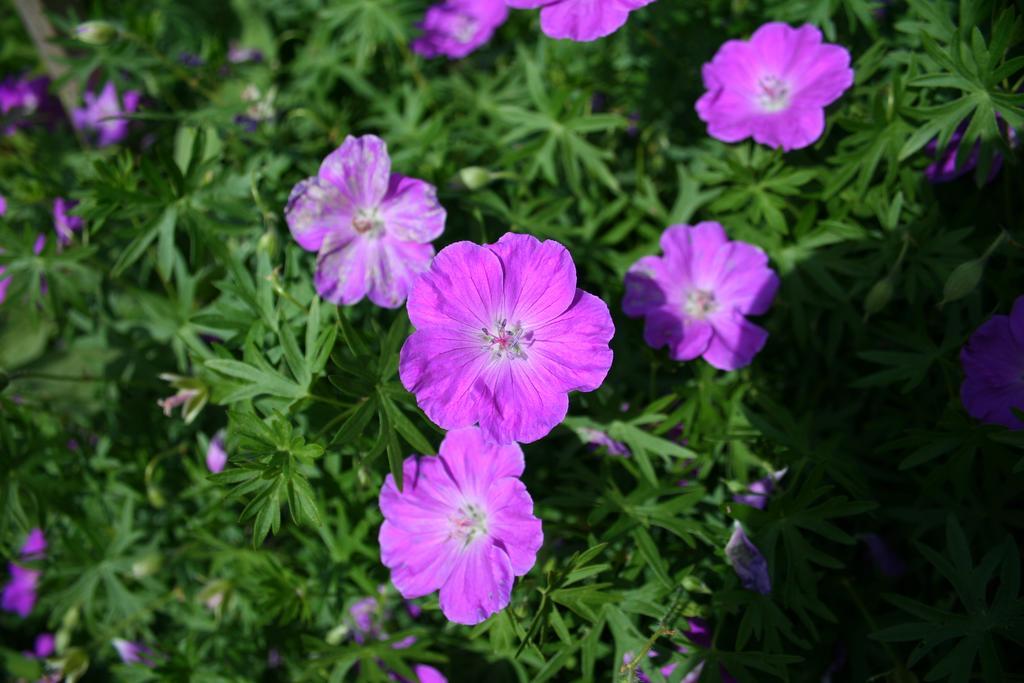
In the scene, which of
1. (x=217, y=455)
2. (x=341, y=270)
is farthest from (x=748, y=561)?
(x=217, y=455)

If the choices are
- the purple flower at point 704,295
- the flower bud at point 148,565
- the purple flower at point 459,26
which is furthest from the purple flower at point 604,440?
the purple flower at point 459,26

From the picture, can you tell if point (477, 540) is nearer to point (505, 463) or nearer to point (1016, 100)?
point (505, 463)

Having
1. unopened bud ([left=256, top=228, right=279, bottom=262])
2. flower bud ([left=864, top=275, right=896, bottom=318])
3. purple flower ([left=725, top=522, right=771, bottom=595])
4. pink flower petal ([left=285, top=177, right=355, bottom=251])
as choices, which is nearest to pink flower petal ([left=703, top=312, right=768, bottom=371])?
flower bud ([left=864, top=275, right=896, bottom=318])

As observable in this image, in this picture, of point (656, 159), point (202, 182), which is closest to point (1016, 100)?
point (656, 159)

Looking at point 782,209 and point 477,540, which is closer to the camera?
point 477,540

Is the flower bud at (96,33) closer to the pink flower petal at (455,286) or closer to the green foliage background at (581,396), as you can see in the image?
the green foliage background at (581,396)

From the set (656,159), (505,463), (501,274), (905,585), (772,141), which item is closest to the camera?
(501,274)

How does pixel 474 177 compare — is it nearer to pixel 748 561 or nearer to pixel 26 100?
pixel 748 561

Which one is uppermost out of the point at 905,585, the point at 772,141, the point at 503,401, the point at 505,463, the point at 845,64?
the point at 845,64

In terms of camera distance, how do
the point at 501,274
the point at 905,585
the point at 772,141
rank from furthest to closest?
1. the point at 905,585
2. the point at 772,141
3. the point at 501,274
